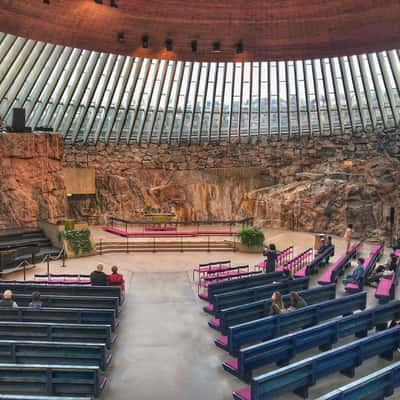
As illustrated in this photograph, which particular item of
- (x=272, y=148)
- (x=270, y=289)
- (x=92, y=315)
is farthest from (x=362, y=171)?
(x=92, y=315)

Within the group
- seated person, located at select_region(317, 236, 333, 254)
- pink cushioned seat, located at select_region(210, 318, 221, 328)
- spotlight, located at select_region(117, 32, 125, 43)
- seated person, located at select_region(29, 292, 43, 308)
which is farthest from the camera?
seated person, located at select_region(317, 236, 333, 254)

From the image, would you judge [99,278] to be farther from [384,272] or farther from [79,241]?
[384,272]

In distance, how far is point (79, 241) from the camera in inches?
606

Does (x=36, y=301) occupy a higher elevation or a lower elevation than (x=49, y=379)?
higher

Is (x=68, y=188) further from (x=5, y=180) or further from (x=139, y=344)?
(x=139, y=344)

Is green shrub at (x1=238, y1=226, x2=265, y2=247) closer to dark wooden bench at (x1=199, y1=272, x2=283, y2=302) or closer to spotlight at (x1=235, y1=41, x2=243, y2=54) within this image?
dark wooden bench at (x1=199, y1=272, x2=283, y2=302)

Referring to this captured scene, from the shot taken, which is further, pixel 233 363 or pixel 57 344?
pixel 233 363

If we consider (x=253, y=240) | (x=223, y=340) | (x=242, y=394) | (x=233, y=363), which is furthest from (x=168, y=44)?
(x=242, y=394)

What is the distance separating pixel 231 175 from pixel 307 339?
63.6 ft

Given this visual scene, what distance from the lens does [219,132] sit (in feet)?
83.3

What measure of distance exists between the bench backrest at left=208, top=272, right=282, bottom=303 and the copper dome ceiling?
6.73m

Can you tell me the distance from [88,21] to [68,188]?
46.5 ft

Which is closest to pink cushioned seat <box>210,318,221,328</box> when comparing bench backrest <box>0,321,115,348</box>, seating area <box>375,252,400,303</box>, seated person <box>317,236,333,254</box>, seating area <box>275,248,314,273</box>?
bench backrest <box>0,321,115,348</box>

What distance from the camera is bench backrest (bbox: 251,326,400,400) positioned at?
4.61 m
